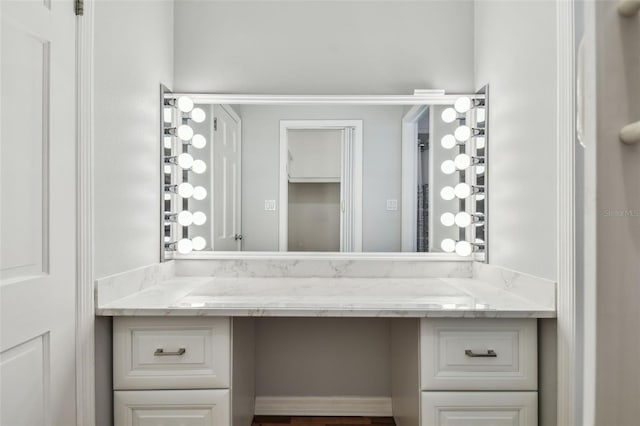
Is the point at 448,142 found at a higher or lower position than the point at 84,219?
higher

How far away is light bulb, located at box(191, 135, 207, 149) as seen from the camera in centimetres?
205

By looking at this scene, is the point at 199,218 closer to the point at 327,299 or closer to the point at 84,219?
the point at 84,219

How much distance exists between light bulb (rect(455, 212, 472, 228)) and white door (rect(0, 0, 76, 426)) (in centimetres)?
161

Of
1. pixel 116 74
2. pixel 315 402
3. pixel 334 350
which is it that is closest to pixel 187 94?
pixel 116 74

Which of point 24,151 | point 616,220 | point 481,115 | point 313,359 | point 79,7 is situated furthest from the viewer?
point 313,359

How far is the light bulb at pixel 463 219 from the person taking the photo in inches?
79.0

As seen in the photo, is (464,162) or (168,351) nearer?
(168,351)

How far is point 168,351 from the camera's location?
4.63 feet

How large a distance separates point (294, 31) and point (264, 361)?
1.66 metres

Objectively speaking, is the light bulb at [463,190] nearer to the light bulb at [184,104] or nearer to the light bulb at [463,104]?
the light bulb at [463,104]

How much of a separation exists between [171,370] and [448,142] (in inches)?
62.1

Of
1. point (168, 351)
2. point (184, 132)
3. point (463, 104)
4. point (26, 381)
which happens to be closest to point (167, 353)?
point (168, 351)

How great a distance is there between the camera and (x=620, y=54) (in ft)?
1.88

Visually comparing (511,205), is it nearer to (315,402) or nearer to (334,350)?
(334,350)
